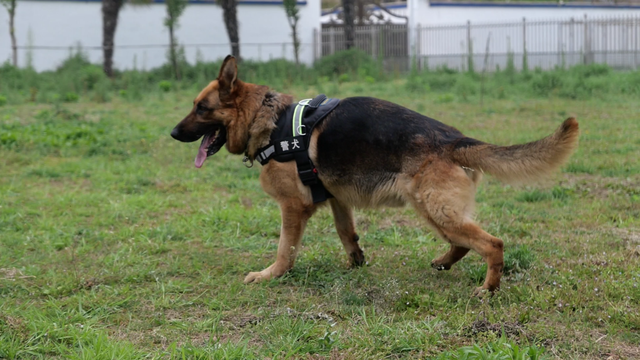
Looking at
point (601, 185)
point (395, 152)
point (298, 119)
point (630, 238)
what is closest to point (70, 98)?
point (298, 119)

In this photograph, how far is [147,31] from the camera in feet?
88.7

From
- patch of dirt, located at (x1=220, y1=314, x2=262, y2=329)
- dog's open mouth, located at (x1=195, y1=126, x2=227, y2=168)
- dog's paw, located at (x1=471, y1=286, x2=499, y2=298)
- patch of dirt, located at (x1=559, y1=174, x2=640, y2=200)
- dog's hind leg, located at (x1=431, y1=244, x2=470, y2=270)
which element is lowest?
patch of dirt, located at (x1=220, y1=314, x2=262, y2=329)

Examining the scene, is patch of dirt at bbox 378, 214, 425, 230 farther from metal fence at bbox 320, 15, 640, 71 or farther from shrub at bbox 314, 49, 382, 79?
metal fence at bbox 320, 15, 640, 71

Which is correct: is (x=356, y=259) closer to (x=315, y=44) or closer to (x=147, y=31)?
(x=315, y=44)

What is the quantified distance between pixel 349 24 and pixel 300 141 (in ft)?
67.4

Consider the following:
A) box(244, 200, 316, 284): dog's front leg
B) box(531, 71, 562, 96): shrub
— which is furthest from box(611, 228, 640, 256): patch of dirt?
box(531, 71, 562, 96): shrub

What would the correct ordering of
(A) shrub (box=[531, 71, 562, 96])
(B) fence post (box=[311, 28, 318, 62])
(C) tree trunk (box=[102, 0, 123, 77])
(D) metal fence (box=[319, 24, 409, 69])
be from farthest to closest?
1. (B) fence post (box=[311, 28, 318, 62])
2. (D) metal fence (box=[319, 24, 409, 69])
3. (C) tree trunk (box=[102, 0, 123, 77])
4. (A) shrub (box=[531, 71, 562, 96])

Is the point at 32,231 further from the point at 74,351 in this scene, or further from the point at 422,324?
the point at 422,324

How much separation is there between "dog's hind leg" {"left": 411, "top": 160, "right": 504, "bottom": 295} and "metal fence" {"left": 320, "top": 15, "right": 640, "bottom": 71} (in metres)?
19.2

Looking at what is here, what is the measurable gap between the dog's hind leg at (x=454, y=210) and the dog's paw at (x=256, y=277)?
4.17ft

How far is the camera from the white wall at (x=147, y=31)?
80.2 ft

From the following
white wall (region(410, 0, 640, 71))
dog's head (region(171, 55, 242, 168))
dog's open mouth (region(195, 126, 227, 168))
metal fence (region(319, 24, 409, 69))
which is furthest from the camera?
metal fence (region(319, 24, 409, 69))

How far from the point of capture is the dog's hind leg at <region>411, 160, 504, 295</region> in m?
4.00

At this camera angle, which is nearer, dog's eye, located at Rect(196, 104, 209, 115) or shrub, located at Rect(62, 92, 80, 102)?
dog's eye, located at Rect(196, 104, 209, 115)
